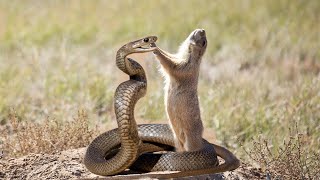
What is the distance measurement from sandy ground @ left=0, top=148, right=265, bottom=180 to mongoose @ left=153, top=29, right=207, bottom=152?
393 millimetres

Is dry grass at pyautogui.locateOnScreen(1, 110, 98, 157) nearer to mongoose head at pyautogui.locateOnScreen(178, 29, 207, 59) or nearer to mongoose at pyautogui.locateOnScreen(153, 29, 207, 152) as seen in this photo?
mongoose at pyautogui.locateOnScreen(153, 29, 207, 152)

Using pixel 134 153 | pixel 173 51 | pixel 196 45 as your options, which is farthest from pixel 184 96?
pixel 173 51

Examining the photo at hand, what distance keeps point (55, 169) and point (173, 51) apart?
6.91m

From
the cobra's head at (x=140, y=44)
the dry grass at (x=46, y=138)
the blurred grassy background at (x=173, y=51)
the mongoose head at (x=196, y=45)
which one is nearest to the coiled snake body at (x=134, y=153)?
the cobra's head at (x=140, y=44)

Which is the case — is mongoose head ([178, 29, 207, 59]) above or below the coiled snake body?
above

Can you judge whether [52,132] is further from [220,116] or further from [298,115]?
[298,115]

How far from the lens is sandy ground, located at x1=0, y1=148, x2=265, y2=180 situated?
23.6 ft

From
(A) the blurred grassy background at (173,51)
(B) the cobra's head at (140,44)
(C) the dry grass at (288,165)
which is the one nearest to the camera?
(B) the cobra's head at (140,44)

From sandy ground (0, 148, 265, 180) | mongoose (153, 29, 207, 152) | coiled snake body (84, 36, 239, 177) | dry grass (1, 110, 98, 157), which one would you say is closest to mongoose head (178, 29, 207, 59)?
mongoose (153, 29, 207, 152)

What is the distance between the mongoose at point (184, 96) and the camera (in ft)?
23.2

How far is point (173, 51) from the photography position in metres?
14.0

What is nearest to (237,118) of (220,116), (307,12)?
(220,116)

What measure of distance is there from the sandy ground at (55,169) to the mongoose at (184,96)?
393mm

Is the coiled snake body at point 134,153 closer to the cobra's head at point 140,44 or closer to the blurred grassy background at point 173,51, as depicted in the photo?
the cobra's head at point 140,44
